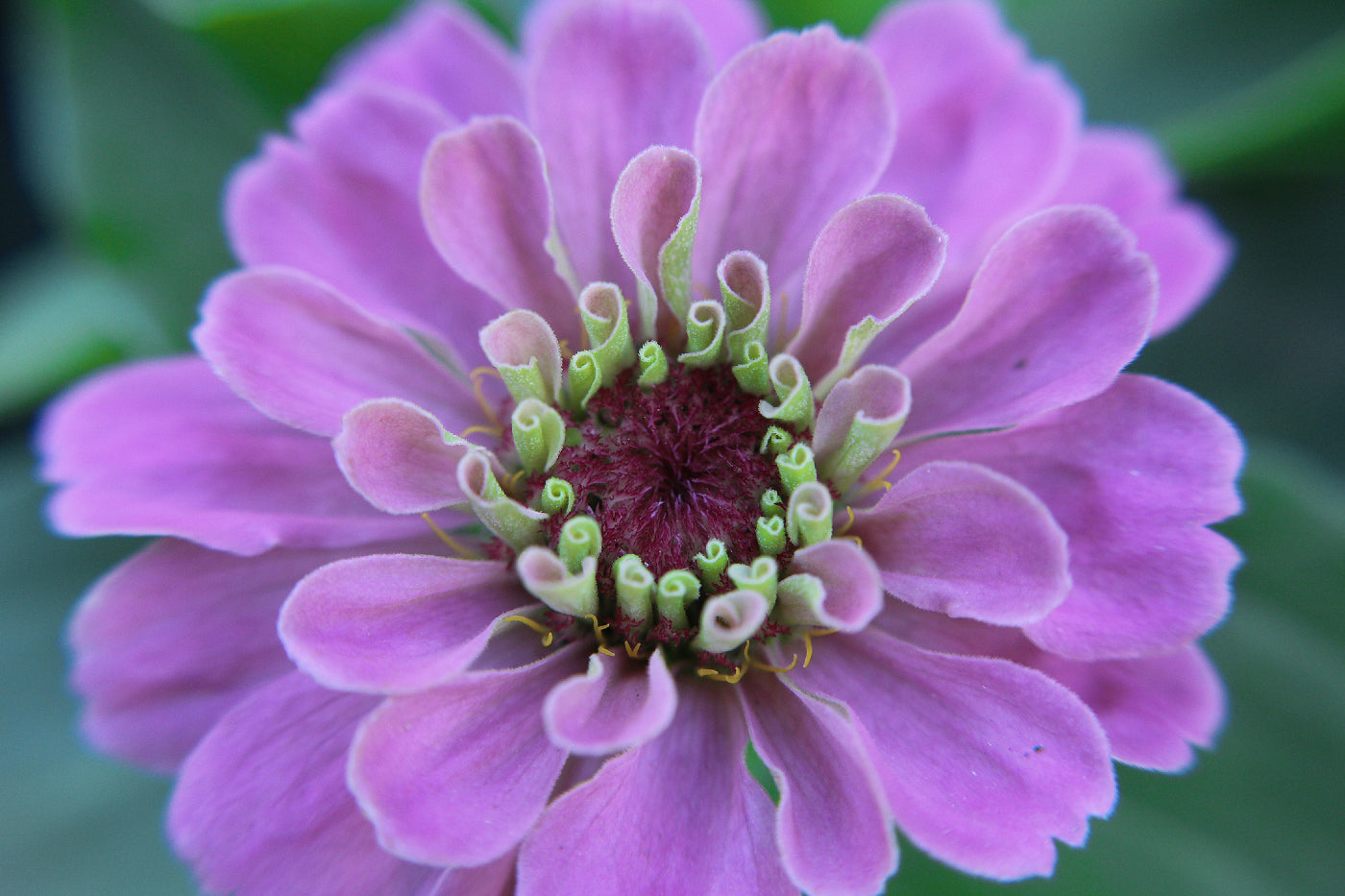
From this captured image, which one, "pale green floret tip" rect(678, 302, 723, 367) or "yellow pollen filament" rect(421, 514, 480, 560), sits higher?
"pale green floret tip" rect(678, 302, 723, 367)

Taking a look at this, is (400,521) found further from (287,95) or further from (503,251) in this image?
(287,95)

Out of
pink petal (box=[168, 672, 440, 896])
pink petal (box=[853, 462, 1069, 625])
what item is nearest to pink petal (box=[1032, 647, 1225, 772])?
pink petal (box=[853, 462, 1069, 625])

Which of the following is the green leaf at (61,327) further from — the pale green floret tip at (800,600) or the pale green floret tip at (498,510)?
the pale green floret tip at (800,600)

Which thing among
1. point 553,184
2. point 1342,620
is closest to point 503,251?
point 553,184

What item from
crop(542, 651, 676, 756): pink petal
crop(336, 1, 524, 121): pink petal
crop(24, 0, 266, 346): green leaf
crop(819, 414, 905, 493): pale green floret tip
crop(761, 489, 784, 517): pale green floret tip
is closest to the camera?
crop(542, 651, 676, 756): pink petal

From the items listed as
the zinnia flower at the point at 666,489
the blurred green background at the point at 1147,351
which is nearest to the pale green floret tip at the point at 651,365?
the zinnia flower at the point at 666,489

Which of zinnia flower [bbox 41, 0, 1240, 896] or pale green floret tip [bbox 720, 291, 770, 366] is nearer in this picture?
zinnia flower [bbox 41, 0, 1240, 896]

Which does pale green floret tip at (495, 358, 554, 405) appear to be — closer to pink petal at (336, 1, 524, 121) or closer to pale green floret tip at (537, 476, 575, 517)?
pale green floret tip at (537, 476, 575, 517)
